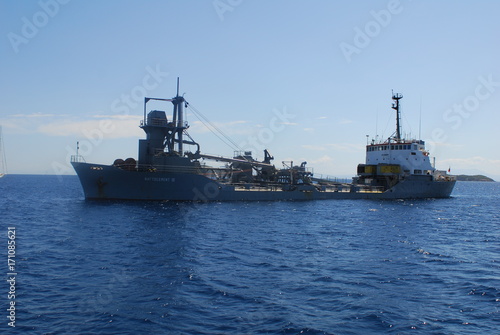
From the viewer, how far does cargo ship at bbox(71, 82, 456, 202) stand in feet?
140

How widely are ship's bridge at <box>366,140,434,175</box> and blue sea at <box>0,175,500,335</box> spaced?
1190 inches

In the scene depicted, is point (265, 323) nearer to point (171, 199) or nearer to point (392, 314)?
point (392, 314)

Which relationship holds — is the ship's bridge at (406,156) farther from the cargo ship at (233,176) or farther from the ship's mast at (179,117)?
the ship's mast at (179,117)

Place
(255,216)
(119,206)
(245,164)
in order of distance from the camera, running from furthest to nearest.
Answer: (245,164), (119,206), (255,216)

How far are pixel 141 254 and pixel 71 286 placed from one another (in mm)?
5561

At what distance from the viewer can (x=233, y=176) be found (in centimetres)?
5525

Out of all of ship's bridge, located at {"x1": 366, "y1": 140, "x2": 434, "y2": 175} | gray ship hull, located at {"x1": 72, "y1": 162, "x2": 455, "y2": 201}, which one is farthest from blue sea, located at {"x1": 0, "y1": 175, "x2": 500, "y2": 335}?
ship's bridge, located at {"x1": 366, "y1": 140, "x2": 434, "y2": 175}

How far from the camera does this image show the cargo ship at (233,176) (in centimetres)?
4278

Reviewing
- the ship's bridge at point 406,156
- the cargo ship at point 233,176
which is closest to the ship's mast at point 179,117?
the cargo ship at point 233,176

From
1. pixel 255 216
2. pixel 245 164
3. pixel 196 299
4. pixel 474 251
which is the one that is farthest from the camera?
pixel 245 164

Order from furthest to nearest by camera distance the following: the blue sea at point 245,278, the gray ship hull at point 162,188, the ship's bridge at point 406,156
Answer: the ship's bridge at point 406,156, the gray ship hull at point 162,188, the blue sea at point 245,278

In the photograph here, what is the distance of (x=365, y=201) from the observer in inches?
2202

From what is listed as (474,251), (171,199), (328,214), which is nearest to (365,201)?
(328,214)

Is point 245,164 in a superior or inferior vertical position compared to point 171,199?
superior
